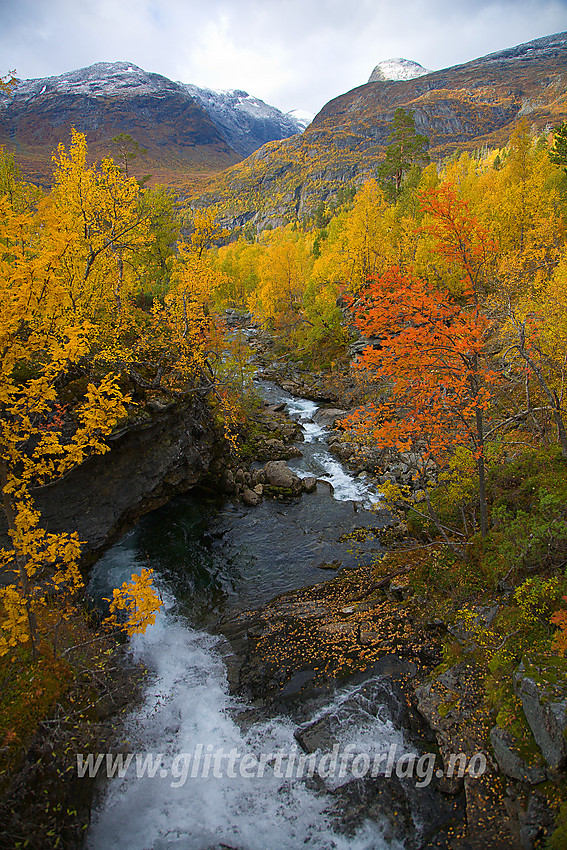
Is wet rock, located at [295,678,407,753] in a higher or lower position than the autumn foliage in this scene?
lower

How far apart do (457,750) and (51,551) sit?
23.2 ft

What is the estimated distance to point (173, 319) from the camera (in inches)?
572

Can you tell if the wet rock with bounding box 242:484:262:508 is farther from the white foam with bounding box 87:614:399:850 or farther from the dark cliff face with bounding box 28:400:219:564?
the white foam with bounding box 87:614:399:850

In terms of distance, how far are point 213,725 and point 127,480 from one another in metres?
6.80

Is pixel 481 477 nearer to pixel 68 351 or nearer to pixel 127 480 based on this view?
pixel 68 351

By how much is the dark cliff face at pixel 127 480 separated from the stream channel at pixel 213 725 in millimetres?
1752

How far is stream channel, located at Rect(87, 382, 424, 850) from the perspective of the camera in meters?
5.63

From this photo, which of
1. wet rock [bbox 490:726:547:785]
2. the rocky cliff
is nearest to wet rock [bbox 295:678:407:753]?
wet rock [bbox 490:726:547:785]

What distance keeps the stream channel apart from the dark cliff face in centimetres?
175

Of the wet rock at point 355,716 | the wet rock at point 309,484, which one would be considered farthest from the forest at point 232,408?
the wet rock at point 309,484

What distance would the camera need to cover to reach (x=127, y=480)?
11.6m

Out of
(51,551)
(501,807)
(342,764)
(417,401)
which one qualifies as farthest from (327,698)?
(417,401)

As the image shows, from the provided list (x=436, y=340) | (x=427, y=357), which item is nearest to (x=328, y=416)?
(x=427, y=357)

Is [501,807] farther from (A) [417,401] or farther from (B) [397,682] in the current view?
(A) [417,401]
